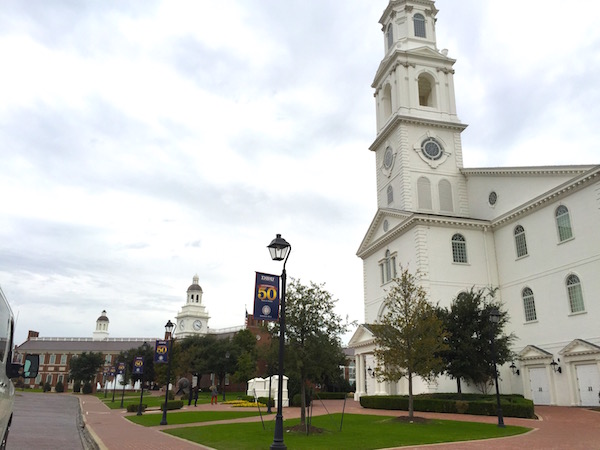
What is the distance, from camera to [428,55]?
50.5 meters

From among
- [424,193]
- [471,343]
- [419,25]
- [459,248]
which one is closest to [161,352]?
[471,343]

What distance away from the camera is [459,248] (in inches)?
1567

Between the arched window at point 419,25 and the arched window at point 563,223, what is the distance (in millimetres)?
28008

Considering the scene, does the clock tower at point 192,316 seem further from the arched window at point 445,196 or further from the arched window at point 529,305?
the arched window at point 529,305

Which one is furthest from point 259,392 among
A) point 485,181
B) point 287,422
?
point 485,181

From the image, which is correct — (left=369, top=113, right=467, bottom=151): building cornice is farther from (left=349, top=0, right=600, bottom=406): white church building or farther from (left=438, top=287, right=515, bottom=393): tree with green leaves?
(left=438, top=287, right=515, bottom=393): tree with green leaves

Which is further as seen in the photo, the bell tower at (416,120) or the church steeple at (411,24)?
the church steeple at (411,24)

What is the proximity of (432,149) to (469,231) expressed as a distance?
10.4 metres

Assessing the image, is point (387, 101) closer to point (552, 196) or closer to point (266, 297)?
point (552, 196)

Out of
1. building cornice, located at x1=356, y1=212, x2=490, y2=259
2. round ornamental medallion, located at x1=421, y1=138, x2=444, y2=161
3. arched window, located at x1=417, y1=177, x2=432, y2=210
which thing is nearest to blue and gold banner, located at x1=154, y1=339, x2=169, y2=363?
building cornice, located at x1=356, y1=212, x2=490, y2=259

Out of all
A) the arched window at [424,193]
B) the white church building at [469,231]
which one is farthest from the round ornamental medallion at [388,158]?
the arched window at [424,193]

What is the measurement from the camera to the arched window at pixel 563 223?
32156mm

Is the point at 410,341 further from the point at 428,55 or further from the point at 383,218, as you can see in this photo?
the point at 428,55

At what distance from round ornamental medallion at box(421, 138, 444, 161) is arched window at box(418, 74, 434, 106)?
563 cm
